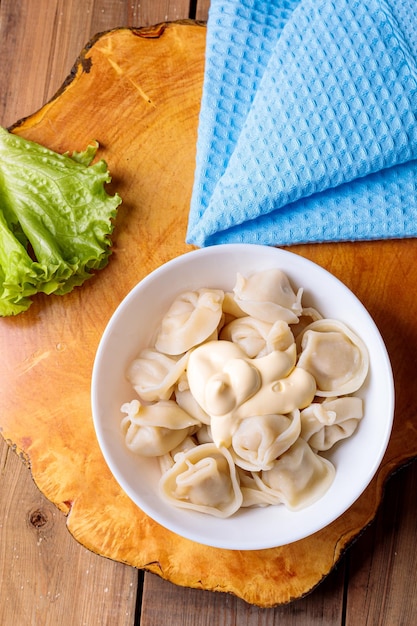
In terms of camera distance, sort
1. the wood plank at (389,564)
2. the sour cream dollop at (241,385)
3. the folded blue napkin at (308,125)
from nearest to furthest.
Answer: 1. the sour cream dollop at (241,385)
2. the folded blue napkin at (308,125)
3. the wood plank at (389,564)

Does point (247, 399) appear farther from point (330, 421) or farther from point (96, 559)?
point (96, 559)

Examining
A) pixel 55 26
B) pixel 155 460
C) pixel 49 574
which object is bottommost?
pixel 49 574

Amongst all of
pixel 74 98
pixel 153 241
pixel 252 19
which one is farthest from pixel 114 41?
pixel 153 241

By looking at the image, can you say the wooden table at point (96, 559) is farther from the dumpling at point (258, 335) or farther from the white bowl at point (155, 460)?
the dumpling at point (258, 335)

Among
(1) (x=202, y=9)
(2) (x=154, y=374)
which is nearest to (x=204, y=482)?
(2) (x=154, y=374)

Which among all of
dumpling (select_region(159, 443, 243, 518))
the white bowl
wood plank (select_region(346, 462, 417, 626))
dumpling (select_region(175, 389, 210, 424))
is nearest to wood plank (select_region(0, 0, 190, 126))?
the white bowl

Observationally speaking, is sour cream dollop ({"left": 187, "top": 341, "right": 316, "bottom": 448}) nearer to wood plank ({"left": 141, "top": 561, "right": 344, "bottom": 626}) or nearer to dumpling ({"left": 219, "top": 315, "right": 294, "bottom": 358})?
dumpling ({"left": 219, "top": 315, "right": 294, "bottom": 358})

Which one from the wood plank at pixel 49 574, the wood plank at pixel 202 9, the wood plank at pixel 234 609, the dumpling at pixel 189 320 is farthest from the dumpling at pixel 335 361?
the wood plank at pixel 202 9
